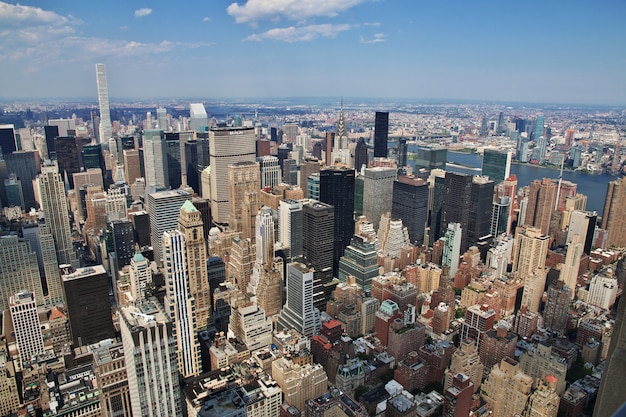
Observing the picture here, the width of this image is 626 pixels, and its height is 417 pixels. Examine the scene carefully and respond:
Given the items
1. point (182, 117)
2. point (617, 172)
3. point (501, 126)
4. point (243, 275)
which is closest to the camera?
point (243, 275)

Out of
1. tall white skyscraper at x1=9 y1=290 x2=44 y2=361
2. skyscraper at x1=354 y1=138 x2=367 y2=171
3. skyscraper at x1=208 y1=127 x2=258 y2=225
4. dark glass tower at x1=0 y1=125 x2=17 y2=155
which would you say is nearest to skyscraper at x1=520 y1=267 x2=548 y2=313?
skyscraper at x1=208 y1=127 x2=258 y2=225

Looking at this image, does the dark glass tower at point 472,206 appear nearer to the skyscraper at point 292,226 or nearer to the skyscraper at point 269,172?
the skyscraper at point 292,226

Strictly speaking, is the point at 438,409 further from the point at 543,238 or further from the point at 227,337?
the point at 543,238

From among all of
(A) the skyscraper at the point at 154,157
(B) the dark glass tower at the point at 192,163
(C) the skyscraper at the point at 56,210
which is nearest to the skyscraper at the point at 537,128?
(B) the dark glass tower at the point at 192,163

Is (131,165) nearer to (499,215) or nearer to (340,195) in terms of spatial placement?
(340,195)

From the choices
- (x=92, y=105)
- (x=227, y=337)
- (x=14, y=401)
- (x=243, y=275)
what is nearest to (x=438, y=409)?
(x=227, y=337)

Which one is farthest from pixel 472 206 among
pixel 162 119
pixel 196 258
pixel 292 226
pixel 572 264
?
pixel 162 119
